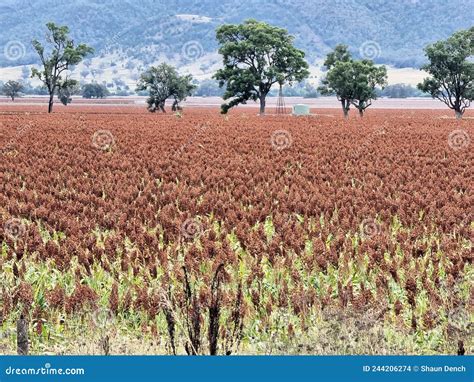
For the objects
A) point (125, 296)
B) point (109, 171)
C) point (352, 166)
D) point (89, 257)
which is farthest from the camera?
point (352, 166)

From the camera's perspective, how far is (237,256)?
9266 mm

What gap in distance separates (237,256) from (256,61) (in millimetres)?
56382

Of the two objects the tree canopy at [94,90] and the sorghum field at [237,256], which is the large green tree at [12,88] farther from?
the sorghum field at [237,256]

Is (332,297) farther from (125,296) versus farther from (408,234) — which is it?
(408,234)

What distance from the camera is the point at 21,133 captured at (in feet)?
98.9

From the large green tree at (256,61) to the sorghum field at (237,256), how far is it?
41531 millimetres

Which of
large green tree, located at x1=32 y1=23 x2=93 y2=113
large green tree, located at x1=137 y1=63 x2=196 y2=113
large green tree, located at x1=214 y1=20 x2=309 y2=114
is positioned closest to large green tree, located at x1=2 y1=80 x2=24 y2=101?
large green tree, located at x1=137 y1=63 x2=196 y2=113

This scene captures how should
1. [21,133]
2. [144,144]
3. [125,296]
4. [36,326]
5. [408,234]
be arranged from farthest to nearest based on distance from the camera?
[21,133]
[144,144]
[408,234]
[125,296]
[36,326]

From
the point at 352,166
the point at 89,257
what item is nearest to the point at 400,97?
the point at 352,166

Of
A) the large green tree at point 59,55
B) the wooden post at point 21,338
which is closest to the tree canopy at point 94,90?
the large green tree at point 59,55

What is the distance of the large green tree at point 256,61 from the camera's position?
6150cm

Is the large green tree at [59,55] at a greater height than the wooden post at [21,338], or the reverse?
the large green tree at [59,55]

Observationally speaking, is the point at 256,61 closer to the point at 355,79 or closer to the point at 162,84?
the point at 355,79
